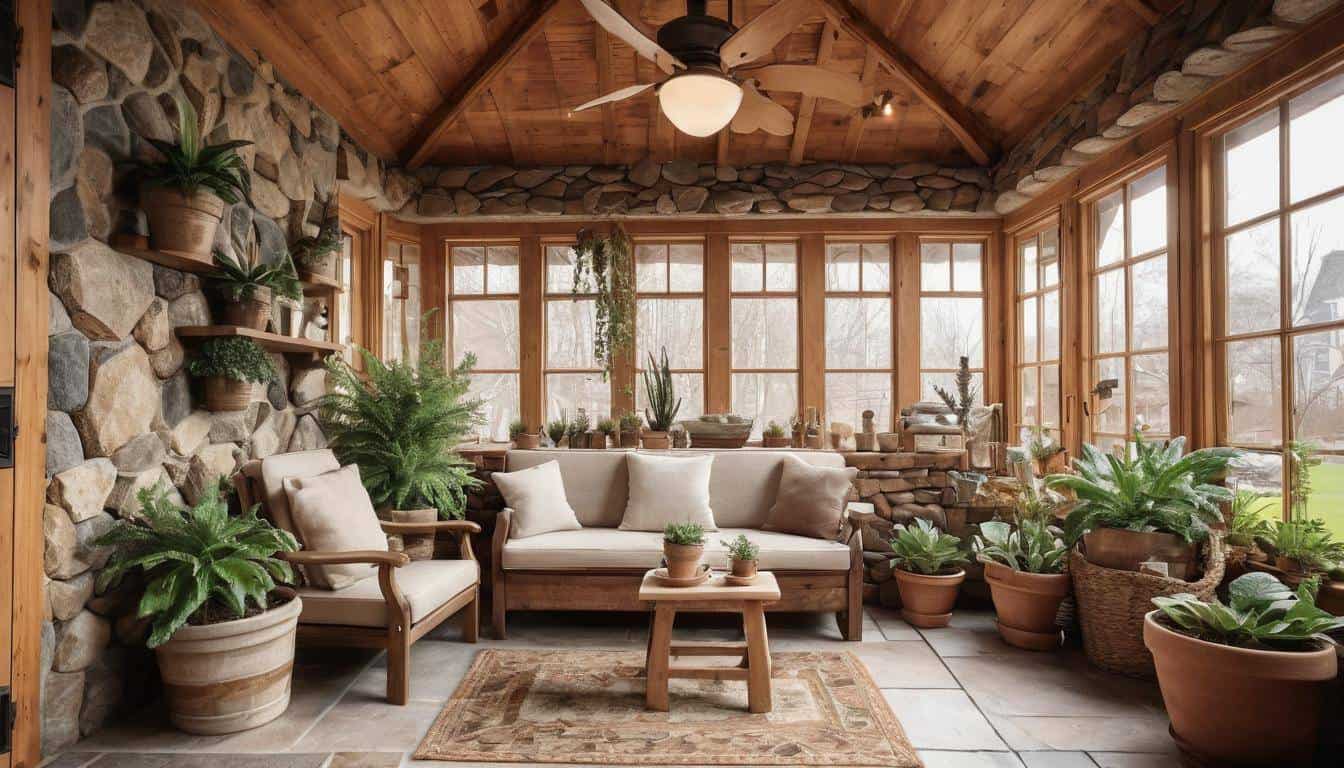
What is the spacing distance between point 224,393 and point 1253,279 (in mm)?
4332

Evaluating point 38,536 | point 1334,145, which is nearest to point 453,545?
point 38,536

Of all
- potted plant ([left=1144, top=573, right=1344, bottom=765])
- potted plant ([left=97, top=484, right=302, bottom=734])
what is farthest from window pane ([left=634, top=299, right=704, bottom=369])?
potted plant ([left=1144, top=573, right=1344, bottom=765])

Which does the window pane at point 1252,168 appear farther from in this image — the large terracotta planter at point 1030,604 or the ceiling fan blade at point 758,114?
the ceiling fan blade at point 758,114

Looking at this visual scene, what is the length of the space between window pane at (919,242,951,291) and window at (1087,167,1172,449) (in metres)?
1.20

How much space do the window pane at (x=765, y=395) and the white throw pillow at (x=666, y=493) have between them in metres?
1.44

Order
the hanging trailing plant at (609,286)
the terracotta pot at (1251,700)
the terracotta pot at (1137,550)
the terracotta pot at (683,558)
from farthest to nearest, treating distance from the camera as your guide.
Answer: the hanging trailing plant at (609,286)
the terracotta pot at (1137,550)
the terracotta pot at (683,558)
the terracotta pot at (1251,700)

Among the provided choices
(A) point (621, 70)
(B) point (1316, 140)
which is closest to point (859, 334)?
(A) point (621, 70)

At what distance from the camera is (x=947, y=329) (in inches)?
213

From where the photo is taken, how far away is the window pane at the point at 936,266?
5.45 m

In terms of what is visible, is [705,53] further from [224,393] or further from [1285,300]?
[1285,300]

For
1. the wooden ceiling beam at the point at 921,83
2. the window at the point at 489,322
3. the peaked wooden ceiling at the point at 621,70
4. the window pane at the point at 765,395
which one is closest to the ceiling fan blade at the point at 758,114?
the peaked wooden ceiling at the point at 621,70

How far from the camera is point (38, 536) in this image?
2367 mm

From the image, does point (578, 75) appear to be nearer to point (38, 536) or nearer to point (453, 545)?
point (453, 545)

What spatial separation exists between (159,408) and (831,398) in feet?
13.3
